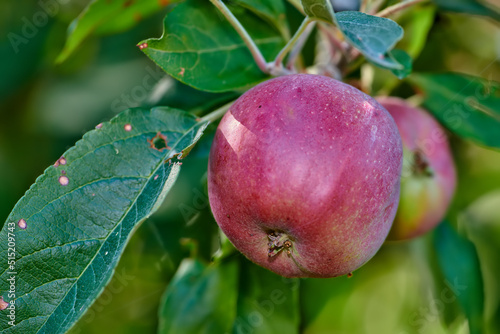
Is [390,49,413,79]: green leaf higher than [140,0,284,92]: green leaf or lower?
lower

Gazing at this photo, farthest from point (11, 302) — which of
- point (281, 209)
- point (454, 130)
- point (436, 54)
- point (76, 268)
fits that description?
point (436, 54)

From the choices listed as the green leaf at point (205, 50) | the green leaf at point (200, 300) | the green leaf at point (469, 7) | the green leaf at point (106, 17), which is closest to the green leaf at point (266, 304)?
the green leaf at point (200, 300)

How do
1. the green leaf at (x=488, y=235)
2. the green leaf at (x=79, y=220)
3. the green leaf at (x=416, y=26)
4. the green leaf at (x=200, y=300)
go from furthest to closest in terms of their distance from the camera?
the green leaf at (x=488, y=235)
the green leaf at (x=416, y=26)
the green leaf at (x=200, y=300)
the green leaf at (x=79, y=220)

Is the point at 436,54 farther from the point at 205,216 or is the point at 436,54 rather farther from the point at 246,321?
the point at 246,321

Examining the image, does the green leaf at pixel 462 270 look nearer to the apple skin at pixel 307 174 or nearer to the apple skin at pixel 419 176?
the apple skin at pixel 419 176

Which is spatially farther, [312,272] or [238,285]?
[238,285]

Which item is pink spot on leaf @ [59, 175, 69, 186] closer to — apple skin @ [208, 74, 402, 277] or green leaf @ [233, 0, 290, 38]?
apple skin @ [208, 74, 402, 277]

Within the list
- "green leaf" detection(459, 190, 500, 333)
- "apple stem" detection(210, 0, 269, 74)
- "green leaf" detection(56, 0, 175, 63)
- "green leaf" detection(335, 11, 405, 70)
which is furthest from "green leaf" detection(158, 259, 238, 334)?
"green leaf" detection(459, 190, 500, 333)
